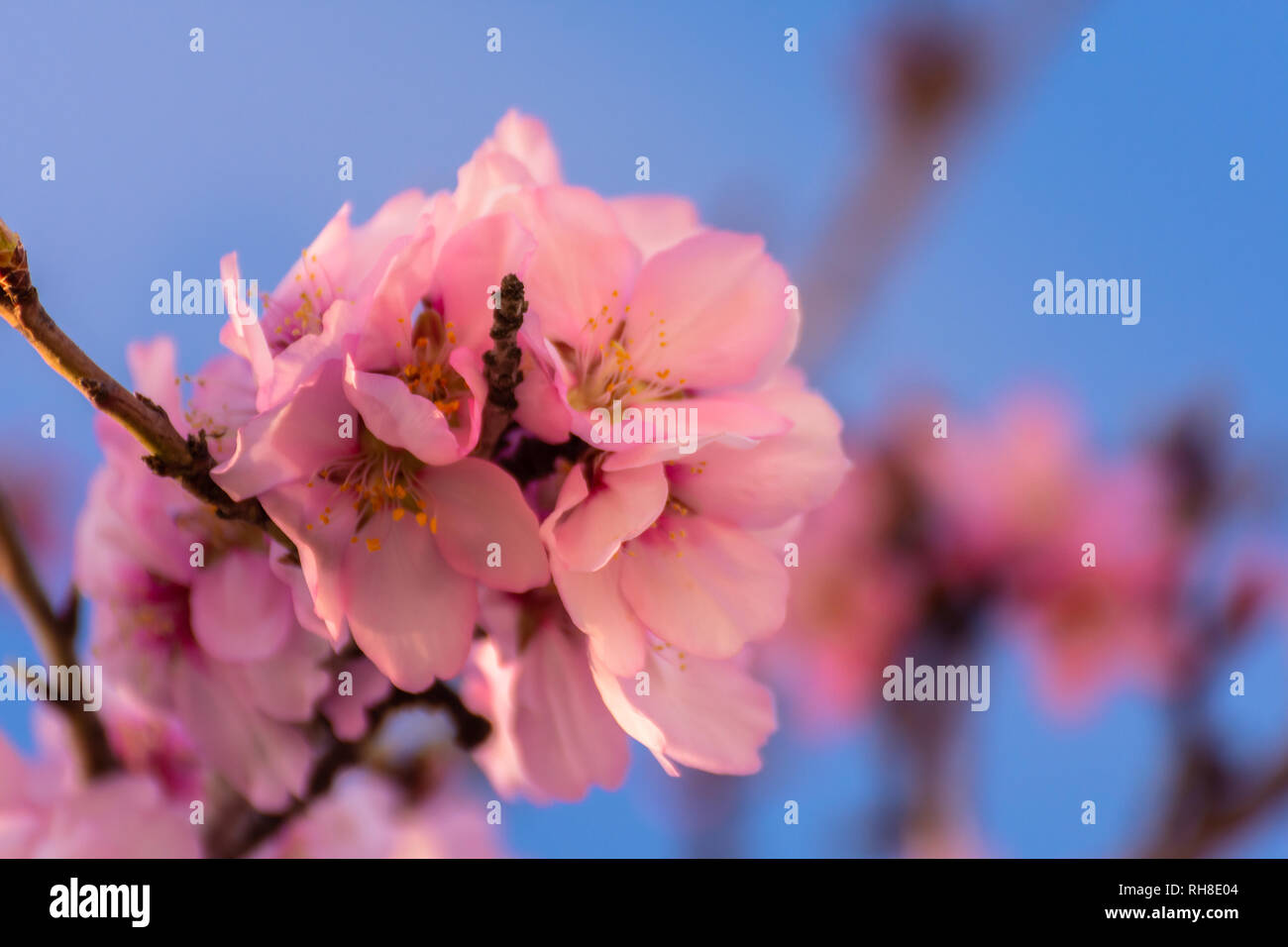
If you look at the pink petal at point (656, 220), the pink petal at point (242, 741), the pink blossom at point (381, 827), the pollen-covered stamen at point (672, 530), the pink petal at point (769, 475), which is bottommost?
the pink blossom at point (381, 827)

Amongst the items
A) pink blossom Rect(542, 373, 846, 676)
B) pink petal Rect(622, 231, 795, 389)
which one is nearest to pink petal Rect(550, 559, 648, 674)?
pink blossom Rect(542, 373, 846, 676)

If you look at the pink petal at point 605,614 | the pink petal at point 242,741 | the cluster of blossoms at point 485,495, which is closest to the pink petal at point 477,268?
the cluster of blossoms at point 485,495

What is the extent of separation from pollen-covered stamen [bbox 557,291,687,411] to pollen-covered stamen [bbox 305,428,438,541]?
0.08 meters

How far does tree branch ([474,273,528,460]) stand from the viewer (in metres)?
0.34

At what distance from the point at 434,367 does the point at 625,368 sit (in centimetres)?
9

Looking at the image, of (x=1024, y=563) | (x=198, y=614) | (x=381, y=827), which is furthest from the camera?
(x=1024, y=563)

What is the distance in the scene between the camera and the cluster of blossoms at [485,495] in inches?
14.5

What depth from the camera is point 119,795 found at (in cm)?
52

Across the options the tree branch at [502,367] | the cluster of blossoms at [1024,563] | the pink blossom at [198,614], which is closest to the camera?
the tree branch at [502,367]

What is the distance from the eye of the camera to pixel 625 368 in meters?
0.43

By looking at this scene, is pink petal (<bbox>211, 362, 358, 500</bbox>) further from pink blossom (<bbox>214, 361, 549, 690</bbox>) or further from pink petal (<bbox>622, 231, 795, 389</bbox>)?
pink petal (<bbox>622, 231, 795, 389</bbox>)

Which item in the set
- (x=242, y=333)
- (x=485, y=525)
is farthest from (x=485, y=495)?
(x=242, y=333)

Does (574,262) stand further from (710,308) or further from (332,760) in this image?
(332,760)

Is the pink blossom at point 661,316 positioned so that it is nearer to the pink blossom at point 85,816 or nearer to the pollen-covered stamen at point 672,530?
the pollen-covered stamen at point 672,530
